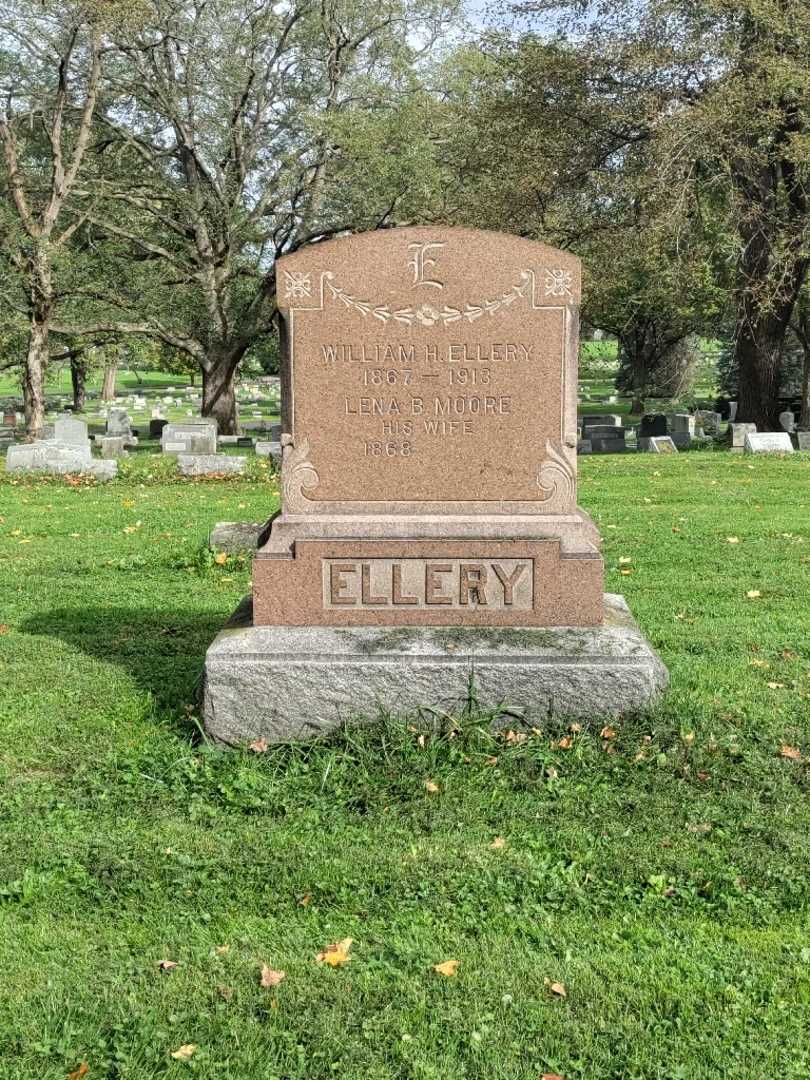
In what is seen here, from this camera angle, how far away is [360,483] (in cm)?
519

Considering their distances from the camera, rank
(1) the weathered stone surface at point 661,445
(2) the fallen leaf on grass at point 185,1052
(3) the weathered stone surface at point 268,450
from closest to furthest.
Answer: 1. (2) the fallen leaf on grass at point 185,1052
2. (3) the weathered stone surface at point 268,450
3. (1) the weathered stone surface at point 661,445

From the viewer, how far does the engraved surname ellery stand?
5098 mm

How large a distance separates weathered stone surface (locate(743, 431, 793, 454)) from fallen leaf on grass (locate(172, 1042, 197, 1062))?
17685 millimetres

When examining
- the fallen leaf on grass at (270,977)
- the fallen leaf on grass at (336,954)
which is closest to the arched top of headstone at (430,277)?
the fallen leaf on grass at (336,954)

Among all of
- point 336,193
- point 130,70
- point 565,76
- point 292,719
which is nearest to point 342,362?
point 292,719

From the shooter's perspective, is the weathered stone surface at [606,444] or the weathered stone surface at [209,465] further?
the weathered stone surface at [606,444]

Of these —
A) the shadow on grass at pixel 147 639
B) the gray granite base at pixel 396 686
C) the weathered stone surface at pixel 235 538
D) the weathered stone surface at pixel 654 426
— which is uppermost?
the weathered stone surface at pixel 654 426

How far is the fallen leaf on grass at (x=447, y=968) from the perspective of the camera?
317cm

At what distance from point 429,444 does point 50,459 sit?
1379 cm

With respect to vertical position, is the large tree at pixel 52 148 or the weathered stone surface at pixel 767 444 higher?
the large tree at pixel 52 148

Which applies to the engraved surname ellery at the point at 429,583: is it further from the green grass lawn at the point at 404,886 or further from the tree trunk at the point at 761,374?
the tree trunk at the point at 761,374

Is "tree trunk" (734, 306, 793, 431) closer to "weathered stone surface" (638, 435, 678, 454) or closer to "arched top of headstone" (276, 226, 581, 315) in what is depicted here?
"weathered stone surface" (638, 435, 678, 454)

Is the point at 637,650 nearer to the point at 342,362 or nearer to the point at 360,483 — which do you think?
the point at 360,483

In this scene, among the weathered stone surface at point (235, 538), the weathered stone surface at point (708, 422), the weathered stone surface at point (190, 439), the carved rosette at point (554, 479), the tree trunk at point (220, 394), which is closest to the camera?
the carved rosette at point (554, 479)
